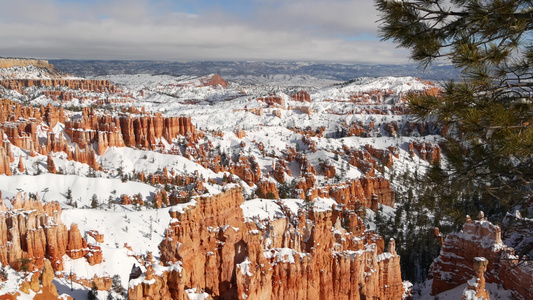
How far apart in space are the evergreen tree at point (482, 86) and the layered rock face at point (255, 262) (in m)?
8.36

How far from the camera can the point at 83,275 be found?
1755 cm

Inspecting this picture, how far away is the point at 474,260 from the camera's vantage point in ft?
46.5

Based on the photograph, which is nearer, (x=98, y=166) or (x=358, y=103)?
(x=98, y=166)

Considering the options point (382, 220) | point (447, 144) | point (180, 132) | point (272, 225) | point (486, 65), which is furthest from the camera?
point (180, 132)

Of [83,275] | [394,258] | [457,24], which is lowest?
[83,275]

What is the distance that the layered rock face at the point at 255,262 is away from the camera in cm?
1209

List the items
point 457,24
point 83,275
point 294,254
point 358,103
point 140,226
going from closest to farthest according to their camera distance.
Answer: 1. point 457,24
2. point 294,254
3. point 83,275
4. point 140,226
5. point 358,103

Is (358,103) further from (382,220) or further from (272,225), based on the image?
(272,225)

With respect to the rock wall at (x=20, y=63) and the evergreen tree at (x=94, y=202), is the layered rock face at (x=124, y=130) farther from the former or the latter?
the rock wall at (x=20, y=63)

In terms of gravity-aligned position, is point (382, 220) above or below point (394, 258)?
below

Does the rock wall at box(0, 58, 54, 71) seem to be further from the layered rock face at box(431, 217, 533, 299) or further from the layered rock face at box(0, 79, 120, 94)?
the layered rock face at box(431, 217, 533, 299)

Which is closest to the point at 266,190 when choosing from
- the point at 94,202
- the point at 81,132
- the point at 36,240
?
the point at 94,202

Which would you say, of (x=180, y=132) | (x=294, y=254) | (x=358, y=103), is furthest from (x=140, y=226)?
(x=358, y=103)

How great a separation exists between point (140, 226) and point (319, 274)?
44.4 feet
